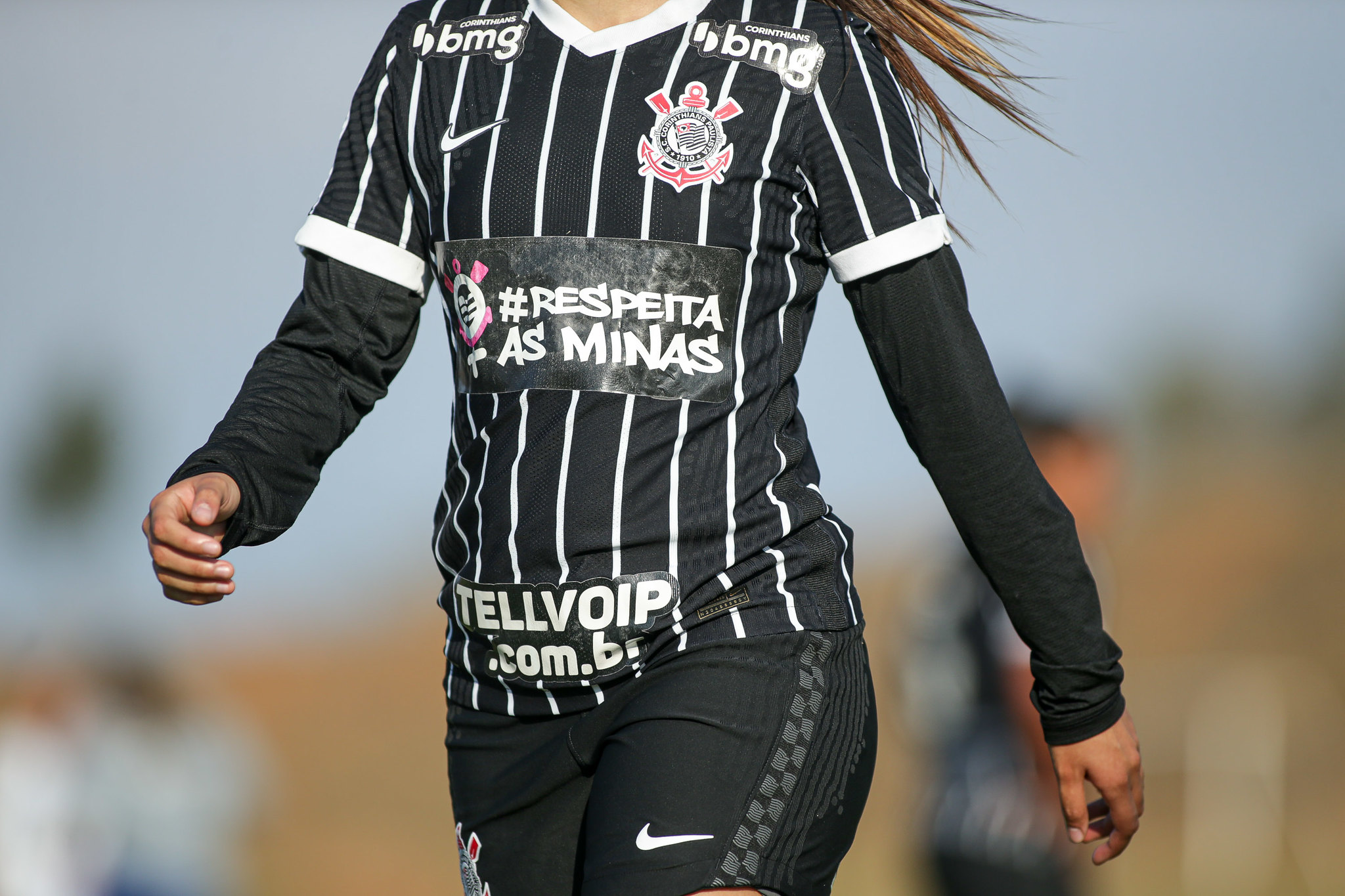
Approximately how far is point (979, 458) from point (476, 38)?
1.05m

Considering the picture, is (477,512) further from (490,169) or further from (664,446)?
(490,169)

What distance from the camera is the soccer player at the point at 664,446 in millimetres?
1913

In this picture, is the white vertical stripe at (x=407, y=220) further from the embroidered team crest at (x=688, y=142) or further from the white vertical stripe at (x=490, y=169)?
the embroidered team crest at (x=688, y=142)

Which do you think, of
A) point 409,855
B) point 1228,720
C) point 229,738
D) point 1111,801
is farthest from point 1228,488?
point 1111,801

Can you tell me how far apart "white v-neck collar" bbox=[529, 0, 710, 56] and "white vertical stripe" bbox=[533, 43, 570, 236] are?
25mm

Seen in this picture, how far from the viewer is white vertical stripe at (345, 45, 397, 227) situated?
2250 mm

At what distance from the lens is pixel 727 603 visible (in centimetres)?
195

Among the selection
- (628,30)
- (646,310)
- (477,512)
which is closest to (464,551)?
(477,512)

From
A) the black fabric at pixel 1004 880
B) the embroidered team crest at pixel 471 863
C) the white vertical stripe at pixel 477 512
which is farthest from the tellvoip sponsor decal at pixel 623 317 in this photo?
the black fabric at pixel 1004 880

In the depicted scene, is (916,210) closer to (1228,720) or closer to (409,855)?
(1228,720)

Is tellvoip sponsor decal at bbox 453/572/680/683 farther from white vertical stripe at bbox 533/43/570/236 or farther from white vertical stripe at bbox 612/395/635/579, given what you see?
white vertical stripe at bbox 533/43/570/236

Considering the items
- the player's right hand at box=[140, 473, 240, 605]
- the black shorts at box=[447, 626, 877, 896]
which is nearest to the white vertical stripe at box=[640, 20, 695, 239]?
the black shorts at box=[447, 626, 877, 896]

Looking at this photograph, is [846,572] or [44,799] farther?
[44,799]

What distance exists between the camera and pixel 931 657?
15.2ft
